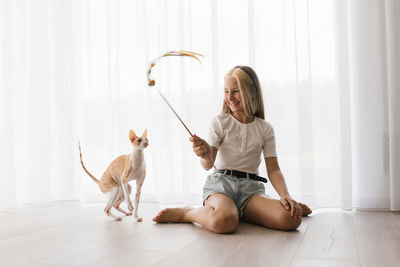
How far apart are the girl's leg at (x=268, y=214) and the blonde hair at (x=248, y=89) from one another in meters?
0.37

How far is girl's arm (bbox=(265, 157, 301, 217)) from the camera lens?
1.46m

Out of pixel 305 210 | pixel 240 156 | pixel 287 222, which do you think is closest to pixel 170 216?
pixel 240 156

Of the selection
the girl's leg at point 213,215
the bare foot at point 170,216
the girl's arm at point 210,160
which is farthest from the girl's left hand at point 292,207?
the bare foot at point 170,216

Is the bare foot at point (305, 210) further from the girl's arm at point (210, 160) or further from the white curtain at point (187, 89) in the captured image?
the girl's arm at point (210, 160)

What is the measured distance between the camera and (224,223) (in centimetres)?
140

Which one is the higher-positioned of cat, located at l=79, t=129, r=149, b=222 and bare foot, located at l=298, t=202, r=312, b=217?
cat, located at l=79, t=129, r=149, b=222

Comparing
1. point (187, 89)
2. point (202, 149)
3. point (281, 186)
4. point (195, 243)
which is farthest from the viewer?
point (187, 89)

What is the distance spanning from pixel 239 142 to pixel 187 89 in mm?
616

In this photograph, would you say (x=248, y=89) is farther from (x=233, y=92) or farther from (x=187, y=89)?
(x=187, y=89)

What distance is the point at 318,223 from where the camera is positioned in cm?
162

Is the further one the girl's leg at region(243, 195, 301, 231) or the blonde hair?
the blonde hair

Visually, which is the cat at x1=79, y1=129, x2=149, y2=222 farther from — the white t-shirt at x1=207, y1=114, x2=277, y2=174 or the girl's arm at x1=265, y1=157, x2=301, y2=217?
the girl's arm at x1=265, y1=157, x2=301, y2=217

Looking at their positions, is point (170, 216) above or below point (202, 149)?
below

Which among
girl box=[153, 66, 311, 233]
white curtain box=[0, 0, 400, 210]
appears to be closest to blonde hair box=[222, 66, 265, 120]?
girl box=[153, 66, 311, 233]
